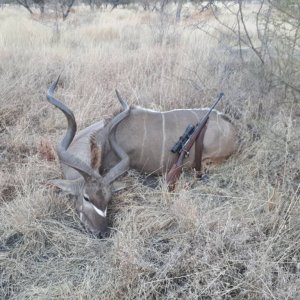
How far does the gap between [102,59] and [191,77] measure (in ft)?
5.78

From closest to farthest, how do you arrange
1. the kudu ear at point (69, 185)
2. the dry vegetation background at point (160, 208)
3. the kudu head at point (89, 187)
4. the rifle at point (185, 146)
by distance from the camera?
the dry vegetation background at point (160, 208)
the kudu head at point (89, 187)
the kudu ear at point (69, 185)
the rifle at point (185, 146)

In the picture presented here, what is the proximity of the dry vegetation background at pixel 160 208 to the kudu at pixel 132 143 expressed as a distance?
16 cm

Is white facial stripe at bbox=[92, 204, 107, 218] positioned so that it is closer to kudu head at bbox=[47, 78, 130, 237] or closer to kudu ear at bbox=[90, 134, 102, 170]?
kudu head at bbox=[47, 78, 130, 237]

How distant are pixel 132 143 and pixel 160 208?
0.95 meters

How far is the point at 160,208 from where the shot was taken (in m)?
3.34

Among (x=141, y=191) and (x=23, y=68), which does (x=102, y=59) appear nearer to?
(x=23, y=68)

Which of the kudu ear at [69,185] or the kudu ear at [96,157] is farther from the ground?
the kudu ear at [96,157]

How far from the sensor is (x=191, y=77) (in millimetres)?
5973

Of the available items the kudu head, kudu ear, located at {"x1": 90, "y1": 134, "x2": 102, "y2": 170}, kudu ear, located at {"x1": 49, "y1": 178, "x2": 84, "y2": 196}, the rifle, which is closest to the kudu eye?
the kudu head

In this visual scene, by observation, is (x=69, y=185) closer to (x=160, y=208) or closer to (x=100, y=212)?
(x=100, y=212)

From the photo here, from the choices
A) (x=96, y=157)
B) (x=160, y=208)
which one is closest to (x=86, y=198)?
(x=96, y=157)

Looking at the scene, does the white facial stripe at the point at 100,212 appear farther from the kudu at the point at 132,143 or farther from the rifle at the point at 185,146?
the rifle at the point at 185,146

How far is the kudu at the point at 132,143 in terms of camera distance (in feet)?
11.0

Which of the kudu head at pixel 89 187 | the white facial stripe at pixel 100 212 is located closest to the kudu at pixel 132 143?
the kudu head at pixel 89 187
